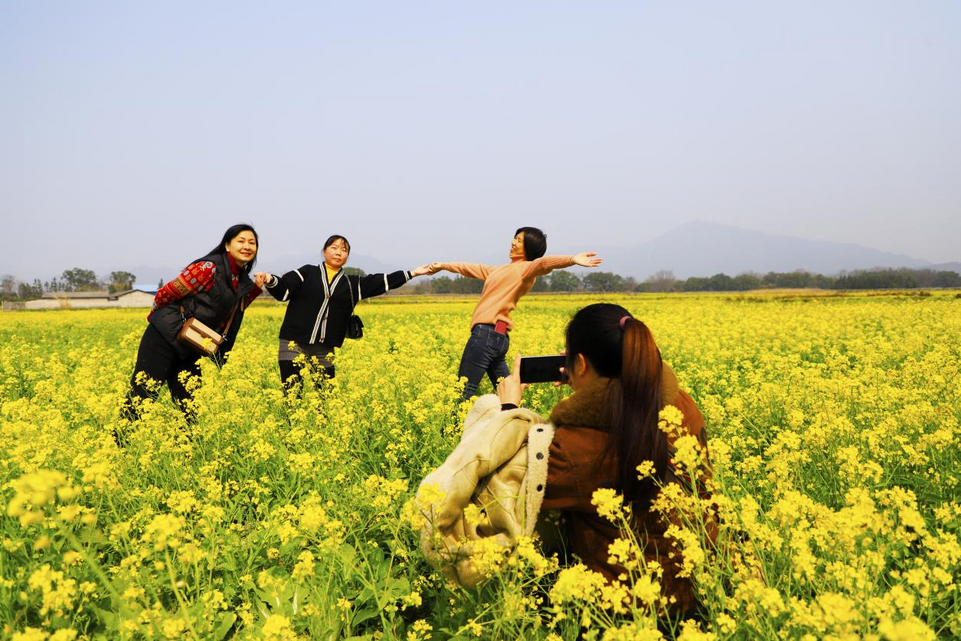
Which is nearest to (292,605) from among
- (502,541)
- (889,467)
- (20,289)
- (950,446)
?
(502,541)

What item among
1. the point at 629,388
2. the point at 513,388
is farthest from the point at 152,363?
the point at 629,388

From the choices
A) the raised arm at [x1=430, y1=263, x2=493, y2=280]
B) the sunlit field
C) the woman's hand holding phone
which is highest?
the raised arm at [x1=430, y1=263, x2=493, y2=280]

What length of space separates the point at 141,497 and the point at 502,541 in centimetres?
240

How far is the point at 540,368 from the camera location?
309cm

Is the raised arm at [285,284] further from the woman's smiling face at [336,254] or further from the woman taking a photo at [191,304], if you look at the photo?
the woman's smiling face at [336,254]

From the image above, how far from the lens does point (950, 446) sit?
3.92m

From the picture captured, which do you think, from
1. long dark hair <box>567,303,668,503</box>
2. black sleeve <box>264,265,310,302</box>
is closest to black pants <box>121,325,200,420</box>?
black sleeve <box>264,265,310,302</box>

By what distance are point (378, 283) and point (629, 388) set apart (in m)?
4.31

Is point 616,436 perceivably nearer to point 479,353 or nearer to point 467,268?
point 479,353

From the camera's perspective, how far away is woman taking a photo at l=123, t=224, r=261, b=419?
4.78 meters

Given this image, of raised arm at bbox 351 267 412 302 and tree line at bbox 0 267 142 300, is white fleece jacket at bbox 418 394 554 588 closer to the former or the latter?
raised arm at bbox 351 267 412 302

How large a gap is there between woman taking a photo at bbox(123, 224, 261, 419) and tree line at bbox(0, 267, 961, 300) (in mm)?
66611

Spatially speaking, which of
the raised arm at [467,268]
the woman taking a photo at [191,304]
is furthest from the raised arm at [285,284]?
the raised arm at [467,268]

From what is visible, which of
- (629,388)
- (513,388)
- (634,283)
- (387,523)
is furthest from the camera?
(634,283)
